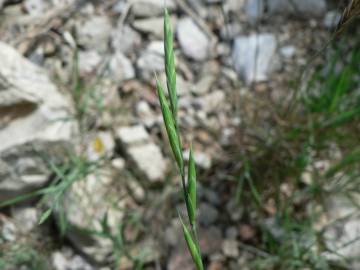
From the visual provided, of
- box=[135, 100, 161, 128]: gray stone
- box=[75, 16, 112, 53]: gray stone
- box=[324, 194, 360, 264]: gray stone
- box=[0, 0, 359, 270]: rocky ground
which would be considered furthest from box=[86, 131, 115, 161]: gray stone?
A: box=[324, 194, 360, 264]: gray stone

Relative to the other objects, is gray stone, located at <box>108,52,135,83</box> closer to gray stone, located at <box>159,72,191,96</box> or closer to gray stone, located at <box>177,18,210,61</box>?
gray stone, located at <box>159,72,191,96</box>

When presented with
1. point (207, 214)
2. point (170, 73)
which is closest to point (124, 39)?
point (207, 214)

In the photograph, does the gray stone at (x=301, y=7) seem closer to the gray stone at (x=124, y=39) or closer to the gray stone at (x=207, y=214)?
the gray stone at (x=124, y=39)

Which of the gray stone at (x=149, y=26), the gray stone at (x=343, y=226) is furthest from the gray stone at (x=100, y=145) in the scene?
the gray stone at (x=343, y=226)

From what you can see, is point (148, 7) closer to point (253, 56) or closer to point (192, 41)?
point (192, 41)

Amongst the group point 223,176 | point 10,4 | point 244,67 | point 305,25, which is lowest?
point 223,176

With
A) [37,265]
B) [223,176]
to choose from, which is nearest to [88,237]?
[37,265]

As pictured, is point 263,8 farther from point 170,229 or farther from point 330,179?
point 170,229
